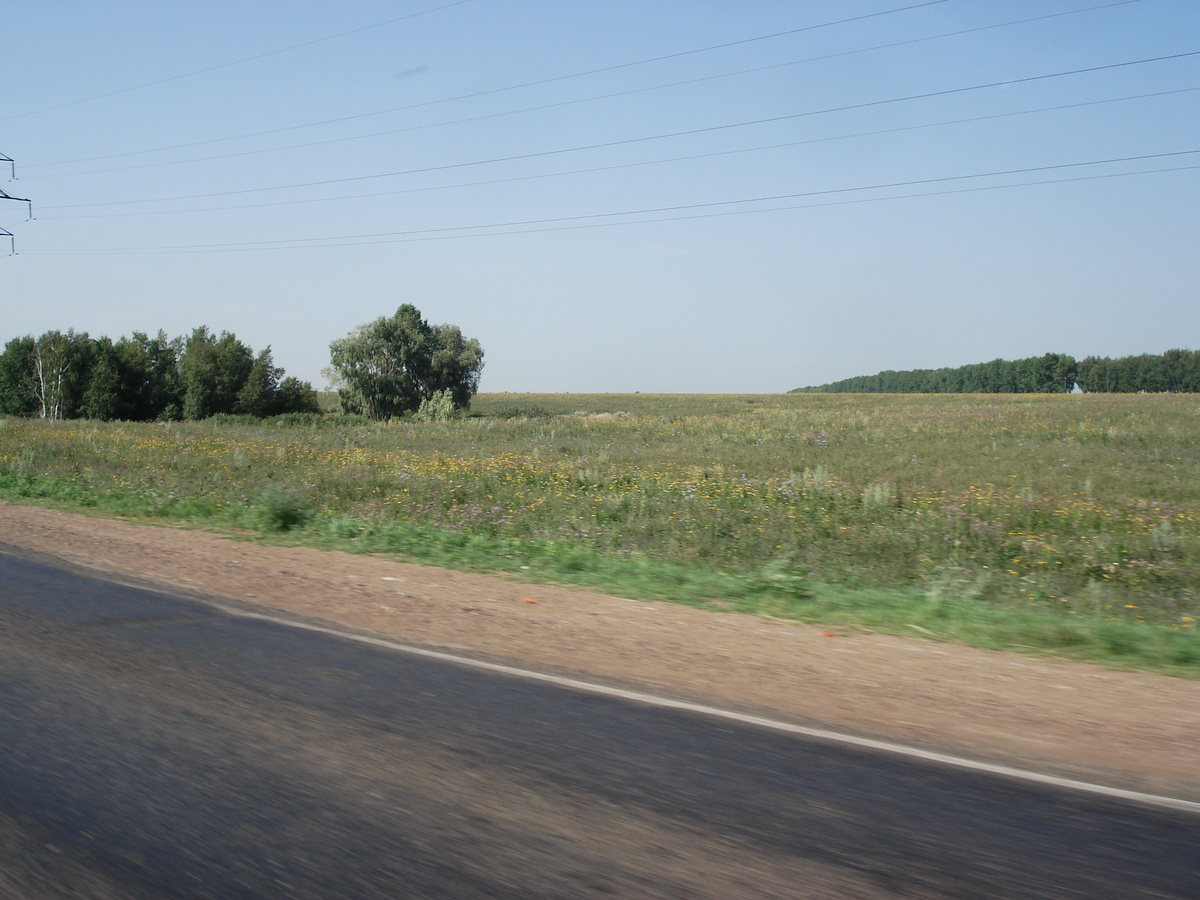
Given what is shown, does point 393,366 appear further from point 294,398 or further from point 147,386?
point 147,386

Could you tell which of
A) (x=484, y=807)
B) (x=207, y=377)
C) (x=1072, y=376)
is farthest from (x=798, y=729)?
(x=1072, y=376)

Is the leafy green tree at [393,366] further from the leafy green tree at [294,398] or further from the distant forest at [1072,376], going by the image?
the distant forest at [1072,376]

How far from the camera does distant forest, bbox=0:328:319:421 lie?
68375 mm

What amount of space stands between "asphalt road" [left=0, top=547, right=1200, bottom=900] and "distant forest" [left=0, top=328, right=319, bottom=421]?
2777 inches

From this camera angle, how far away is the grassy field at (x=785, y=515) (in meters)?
9.49

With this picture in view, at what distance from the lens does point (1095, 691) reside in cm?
609

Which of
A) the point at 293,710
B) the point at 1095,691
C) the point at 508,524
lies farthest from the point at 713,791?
the point at 508,524

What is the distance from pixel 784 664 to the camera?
6773 millimetres

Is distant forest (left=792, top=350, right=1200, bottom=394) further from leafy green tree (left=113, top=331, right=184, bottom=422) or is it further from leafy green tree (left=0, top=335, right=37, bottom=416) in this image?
leafy green tree (left=0, top=335, right=37, bottom=416)

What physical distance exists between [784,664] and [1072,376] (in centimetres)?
16309

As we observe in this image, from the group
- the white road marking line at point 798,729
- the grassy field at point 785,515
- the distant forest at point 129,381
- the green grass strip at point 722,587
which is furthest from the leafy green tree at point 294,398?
the white road marking line at point 798,729

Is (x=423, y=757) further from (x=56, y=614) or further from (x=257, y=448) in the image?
(x=257, y=448)

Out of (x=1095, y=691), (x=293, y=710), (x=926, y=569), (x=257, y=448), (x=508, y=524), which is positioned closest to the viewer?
(x=293, y=710)

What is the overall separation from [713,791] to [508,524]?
34.3ft
